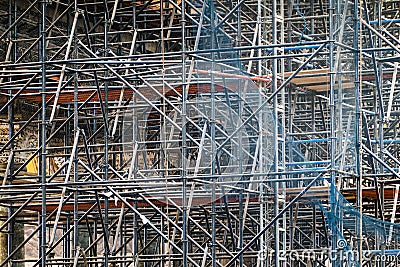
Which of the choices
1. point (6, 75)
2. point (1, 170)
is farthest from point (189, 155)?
point (6, 75)

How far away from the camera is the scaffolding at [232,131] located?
1531cm

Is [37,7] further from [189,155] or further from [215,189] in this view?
[215,189]

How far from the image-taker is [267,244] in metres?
16.7

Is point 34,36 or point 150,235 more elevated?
point 34,36

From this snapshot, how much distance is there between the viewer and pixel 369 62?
768 inches

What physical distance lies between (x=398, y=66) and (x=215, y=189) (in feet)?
12.1

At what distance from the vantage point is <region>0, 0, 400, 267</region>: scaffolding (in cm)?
1531

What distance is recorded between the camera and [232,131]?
1753 cm

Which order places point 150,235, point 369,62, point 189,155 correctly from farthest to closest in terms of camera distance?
point 150,235 → point 189,155 → point 369,62

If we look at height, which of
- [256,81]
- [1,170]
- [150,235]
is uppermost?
[256,81]

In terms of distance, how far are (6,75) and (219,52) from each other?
3.22m

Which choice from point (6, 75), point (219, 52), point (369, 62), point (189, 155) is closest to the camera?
point (219, 52)

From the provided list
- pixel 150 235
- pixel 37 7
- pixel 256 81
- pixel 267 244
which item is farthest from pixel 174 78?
pixel 150 235

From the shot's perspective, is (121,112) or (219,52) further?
(121,112)
